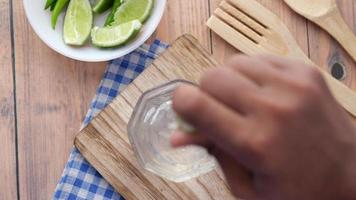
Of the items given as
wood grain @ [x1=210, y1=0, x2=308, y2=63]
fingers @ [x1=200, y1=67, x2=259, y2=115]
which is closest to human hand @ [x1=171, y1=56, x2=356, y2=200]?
fingers @ [x1=200, y1=67, x2=259, y2=115]

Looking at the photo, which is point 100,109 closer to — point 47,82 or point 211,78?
point 47,82

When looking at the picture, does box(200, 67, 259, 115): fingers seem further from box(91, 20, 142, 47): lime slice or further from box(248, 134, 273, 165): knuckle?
box(91, 20, 142, 47): lime slice

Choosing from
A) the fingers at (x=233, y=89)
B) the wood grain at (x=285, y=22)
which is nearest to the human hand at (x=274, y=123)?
the fingers at (x=233, y=89)

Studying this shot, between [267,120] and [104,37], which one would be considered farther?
[104,37]

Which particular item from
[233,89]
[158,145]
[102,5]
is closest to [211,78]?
[233,89]

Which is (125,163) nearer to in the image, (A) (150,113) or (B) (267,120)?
(A) (150,113)

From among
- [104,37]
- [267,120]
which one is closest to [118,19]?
[104,37]
